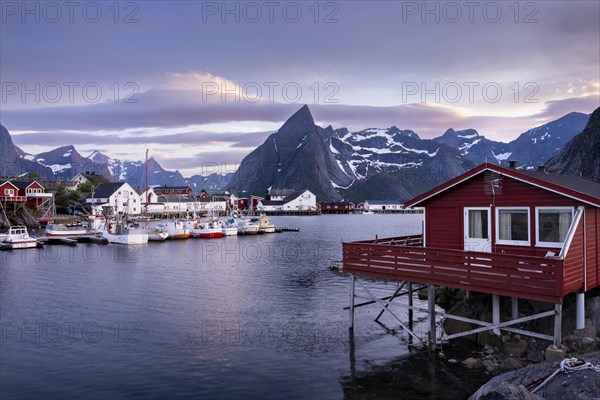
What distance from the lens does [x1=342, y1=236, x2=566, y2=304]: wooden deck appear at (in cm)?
1691

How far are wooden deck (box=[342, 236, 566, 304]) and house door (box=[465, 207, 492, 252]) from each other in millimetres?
1870

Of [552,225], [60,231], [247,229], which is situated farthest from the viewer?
[247,229]

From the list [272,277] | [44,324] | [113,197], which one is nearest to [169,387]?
[44,324]

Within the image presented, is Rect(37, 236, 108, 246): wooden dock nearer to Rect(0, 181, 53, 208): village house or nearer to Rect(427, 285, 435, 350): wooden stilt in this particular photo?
Rect(0, 181, 53, 208): village house

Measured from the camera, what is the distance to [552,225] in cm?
1964

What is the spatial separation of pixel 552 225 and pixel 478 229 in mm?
3102

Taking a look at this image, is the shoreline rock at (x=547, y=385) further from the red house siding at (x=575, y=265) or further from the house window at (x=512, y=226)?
the house window at (x=512, y=226)

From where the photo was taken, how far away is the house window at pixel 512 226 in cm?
2023

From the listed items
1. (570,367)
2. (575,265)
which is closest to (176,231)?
(575,265)

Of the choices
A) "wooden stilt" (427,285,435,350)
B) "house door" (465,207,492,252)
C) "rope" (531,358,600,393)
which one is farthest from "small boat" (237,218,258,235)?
"rope" (531,358,600,393)

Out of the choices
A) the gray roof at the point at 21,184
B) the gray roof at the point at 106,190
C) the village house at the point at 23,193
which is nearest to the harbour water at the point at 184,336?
the village house at the point at 23,193

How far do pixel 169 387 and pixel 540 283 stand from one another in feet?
47.5

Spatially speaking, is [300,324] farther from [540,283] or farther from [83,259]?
[83,259]

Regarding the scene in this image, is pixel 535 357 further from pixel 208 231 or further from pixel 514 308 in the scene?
pixel 208 231
